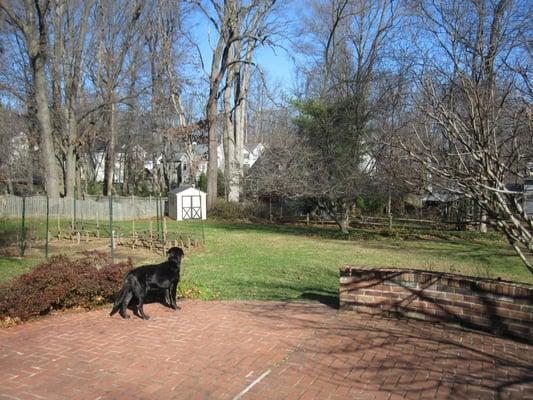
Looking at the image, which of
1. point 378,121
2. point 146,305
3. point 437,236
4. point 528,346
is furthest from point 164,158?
point 528,346

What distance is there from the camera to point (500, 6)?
1762 cm

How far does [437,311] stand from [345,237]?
17.0m

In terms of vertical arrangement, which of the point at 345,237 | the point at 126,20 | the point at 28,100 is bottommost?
the point at 345,237

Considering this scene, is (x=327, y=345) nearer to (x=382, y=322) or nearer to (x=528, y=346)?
(x=382, y=322)

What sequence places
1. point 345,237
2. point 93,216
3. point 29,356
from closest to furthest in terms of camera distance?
point 29,356, point 345,237, point 93,216

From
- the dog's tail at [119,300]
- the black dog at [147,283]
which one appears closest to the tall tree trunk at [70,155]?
the black dog at [147,283]

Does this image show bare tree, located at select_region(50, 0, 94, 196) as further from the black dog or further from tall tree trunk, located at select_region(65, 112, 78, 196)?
the black dog

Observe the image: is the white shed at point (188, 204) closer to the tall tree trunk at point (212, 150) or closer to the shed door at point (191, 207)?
the shed door at point (191, 207)

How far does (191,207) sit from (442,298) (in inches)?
1052

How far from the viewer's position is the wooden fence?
26922mm

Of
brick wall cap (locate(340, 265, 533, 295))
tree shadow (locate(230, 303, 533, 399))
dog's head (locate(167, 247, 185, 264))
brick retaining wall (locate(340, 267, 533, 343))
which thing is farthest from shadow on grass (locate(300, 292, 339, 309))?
dog's head (locate(167, 247, 185, 264))

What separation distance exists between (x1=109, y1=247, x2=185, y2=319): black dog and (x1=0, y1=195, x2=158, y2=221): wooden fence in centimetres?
1890

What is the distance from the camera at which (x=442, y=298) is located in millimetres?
6043

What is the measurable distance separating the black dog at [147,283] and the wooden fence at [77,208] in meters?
18.9
